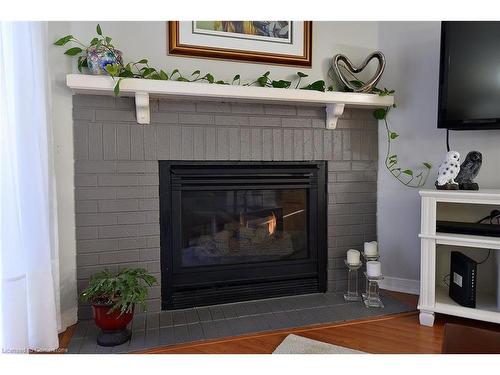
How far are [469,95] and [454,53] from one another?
0.77 ft

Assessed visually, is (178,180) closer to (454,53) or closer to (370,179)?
(370,179)

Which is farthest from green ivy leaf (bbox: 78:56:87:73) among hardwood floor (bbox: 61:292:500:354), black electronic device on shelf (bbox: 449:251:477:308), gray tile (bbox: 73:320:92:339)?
black electronic device on shelf (bbox: 449:251:477:308)

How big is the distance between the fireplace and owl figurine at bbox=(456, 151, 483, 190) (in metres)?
0.77

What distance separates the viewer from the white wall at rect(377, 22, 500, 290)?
86.0 inches

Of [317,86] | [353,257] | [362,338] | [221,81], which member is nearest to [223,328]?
[362,338]

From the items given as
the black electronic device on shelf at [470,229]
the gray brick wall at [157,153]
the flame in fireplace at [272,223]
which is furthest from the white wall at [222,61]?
the black electronic device on shelf at [470,229]

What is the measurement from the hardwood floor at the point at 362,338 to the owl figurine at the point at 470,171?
28.3 inches

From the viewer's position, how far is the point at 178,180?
2031mm

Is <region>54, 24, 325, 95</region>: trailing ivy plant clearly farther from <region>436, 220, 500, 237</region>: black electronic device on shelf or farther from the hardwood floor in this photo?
the hardwood floor

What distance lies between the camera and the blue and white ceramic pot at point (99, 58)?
1723 millimetres

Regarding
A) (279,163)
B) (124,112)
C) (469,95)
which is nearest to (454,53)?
(469,95)

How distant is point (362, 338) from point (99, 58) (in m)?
1.86

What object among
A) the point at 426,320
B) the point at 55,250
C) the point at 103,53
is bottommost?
the point at 426,320

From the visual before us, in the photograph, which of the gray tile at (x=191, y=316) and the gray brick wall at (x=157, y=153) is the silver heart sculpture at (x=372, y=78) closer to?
the gray brick wall at (x=157, y=153)
